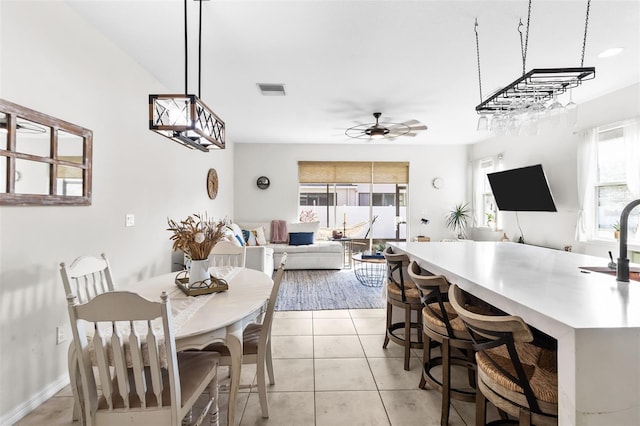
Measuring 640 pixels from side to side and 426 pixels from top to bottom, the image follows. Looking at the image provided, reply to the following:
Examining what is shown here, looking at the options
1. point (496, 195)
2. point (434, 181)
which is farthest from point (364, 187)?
point (496, 195)

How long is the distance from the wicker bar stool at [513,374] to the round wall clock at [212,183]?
15.3 ft

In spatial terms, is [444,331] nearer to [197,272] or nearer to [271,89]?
[197,272]

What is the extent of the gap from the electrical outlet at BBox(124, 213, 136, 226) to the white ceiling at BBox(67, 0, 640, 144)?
1501mm

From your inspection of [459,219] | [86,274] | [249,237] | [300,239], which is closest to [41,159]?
[86,274]

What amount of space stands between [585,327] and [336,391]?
164 cm

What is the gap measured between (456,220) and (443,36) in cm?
513

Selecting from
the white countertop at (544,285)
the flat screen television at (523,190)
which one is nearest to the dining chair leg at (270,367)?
the white countertop at (544,285)

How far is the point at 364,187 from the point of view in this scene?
720 cm

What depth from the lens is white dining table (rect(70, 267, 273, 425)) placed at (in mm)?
1388

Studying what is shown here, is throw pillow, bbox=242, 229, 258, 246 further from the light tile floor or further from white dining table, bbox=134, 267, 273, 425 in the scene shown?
white dining table, bbox=134, 267, 273, 425

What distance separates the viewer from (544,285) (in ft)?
4.73

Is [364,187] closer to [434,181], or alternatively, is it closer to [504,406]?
[434,181]

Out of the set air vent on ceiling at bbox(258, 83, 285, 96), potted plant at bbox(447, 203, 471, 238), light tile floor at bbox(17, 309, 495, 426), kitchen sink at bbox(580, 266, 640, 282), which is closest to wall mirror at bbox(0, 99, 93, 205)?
light tile floor at bbox(17, 309, 495, 426)

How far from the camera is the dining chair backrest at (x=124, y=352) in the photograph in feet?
3.70
